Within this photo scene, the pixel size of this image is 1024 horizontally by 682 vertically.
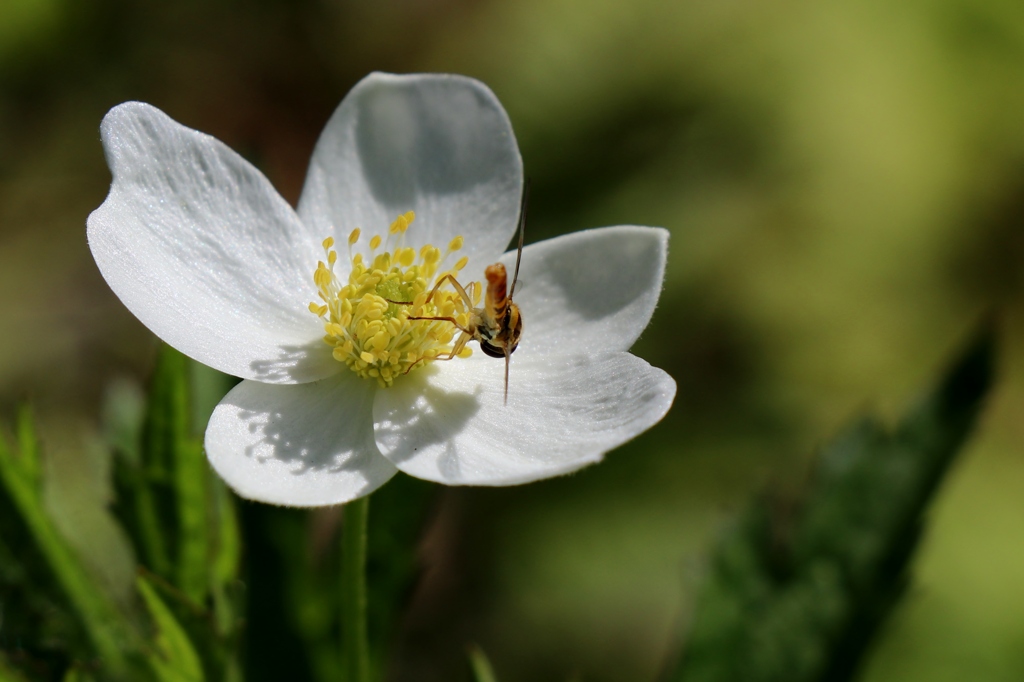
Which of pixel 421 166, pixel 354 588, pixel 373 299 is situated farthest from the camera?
pixel 421 166

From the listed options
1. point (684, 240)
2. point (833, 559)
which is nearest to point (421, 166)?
point (833, 559)

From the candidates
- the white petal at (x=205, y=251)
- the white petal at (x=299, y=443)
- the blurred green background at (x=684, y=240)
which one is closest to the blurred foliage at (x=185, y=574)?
the white petal at (x=205, y=251)

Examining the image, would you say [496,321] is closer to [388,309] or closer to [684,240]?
[388,309]

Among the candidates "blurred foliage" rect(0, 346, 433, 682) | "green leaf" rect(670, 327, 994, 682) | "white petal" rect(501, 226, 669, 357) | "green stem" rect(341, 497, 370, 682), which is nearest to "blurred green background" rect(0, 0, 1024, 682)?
"green leaf" rect(670, 327, 994, 682)

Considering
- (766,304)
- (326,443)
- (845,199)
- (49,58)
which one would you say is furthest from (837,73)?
(49,58)

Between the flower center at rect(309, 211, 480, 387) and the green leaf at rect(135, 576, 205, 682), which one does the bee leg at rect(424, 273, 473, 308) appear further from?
the green leaf at rect(135, 576, 205, 682)

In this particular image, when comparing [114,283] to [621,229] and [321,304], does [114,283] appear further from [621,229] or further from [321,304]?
[621,229]
